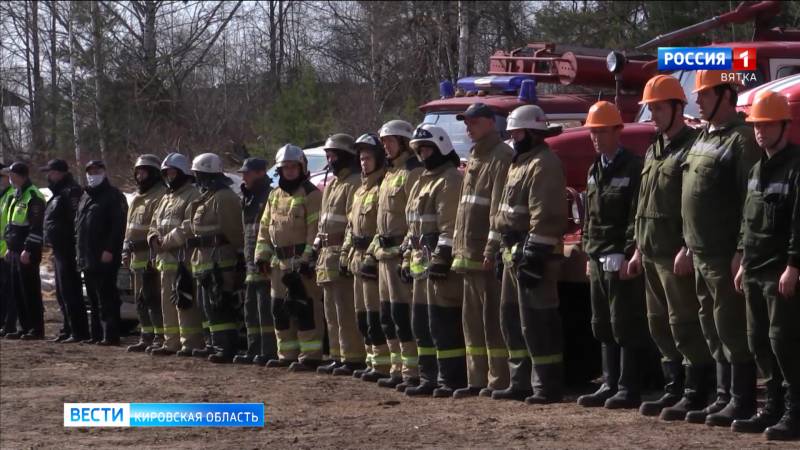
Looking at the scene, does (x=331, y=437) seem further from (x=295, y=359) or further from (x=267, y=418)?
(x=295, y=359)

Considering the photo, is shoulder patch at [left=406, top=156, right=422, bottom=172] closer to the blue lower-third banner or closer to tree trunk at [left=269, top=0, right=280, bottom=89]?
the blue lower-third banner

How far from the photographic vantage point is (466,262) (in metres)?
11.3

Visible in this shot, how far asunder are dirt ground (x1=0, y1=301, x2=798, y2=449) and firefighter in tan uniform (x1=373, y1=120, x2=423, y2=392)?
11.4 inches

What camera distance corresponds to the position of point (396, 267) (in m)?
12.3

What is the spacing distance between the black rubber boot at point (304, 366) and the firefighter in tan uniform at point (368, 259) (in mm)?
1075

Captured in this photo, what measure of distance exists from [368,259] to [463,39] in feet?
52.9

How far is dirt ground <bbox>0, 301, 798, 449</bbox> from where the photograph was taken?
30.1 ft

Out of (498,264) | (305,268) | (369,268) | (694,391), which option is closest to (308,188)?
(305,268)

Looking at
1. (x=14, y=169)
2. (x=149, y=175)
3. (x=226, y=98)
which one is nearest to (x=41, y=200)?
(x=14, y=169)

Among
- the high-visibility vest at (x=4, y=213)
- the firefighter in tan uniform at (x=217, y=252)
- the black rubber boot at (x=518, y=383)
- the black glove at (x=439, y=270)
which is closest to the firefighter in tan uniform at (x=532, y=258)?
the black rubber boot at (x=518, y=383)

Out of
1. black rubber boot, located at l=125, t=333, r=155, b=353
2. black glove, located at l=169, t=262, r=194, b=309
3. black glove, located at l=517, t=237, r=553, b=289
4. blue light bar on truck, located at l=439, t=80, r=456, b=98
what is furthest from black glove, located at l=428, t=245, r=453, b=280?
black rubber boot, located at l=125, t=333, r=155, b=353

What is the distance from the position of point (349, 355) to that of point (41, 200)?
6.73 metres

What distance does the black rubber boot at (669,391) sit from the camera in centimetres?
989

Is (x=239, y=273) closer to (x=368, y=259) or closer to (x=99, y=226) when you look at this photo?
(x=99, y=226)
